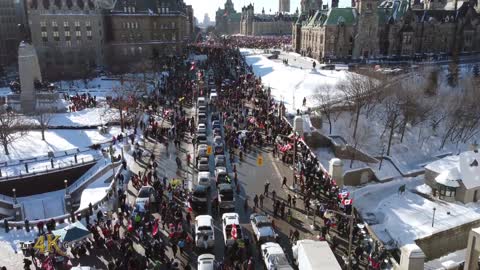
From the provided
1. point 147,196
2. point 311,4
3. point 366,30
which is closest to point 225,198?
point 147,196

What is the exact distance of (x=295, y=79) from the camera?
66500mm

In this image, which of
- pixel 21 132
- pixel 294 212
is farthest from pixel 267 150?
pixel 21 132

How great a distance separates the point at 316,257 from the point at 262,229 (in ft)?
17.4

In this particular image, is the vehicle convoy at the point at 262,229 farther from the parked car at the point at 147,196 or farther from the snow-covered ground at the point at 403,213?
the snow-covered ground at the point at 403,213

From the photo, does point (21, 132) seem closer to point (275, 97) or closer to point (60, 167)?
point (60, 167)

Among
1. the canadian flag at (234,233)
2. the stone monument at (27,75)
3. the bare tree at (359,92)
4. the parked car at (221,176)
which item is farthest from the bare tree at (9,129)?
the bare tree at (359,92)

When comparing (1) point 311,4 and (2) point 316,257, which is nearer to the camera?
(2) point 316,257

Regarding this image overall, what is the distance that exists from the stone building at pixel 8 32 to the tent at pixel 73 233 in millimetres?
81522

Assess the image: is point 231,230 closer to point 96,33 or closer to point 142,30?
point 96,33

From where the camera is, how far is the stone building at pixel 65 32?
7869 centimetres

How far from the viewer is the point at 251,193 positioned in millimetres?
28453

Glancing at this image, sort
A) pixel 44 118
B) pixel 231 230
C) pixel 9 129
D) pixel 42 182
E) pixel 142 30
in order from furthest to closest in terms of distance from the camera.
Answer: pixel 142 30
pixel 44 118
pixel 9 129
pixel 42 182
pixel 231 230

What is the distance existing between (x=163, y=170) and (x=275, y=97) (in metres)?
27.5

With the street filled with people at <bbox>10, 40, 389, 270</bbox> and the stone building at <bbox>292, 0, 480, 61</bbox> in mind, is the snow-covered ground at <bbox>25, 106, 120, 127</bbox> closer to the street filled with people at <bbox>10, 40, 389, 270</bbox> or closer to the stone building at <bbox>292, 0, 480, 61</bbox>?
the street filled with people at <bbox>10, 40, 389, 270</bbox>
